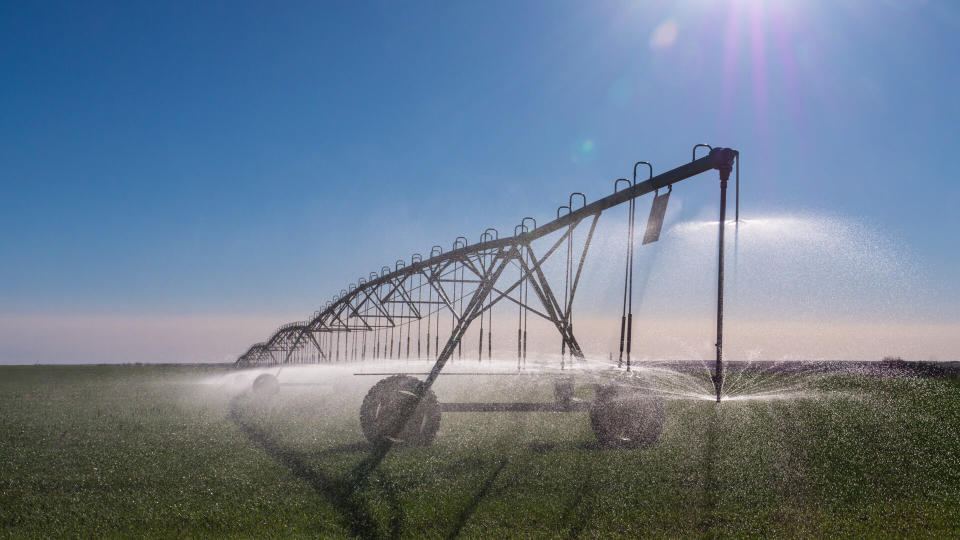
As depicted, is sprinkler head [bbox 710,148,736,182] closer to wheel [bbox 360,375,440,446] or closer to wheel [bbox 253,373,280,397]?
wheel [bbox 360,375,440,446]

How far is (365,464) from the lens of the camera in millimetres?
9172

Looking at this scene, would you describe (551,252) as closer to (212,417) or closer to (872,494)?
(872,494)

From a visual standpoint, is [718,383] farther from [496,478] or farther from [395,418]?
[395,418]

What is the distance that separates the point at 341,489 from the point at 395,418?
9.64 ft

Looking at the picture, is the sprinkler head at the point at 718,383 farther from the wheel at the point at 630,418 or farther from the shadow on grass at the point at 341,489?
the shadow on grass at the point at 341,489

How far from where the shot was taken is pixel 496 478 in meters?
8.19

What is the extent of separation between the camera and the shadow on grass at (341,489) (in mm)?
6367

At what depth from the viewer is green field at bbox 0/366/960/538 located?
643 cm

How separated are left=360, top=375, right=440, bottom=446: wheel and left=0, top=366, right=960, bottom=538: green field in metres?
0.37

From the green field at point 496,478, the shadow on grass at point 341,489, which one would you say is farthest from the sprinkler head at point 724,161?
the shadow on grass at point 341,489

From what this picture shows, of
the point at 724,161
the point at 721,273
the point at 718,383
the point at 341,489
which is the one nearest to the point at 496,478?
the point at 341,489

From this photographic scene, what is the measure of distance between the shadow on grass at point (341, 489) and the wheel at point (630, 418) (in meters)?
3.91

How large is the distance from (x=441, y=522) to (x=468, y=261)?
8987 millimetres

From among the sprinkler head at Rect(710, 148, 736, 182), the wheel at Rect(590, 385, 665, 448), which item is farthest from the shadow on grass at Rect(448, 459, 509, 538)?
the sprinkler head at Rect(710, 148, 736, 182)
